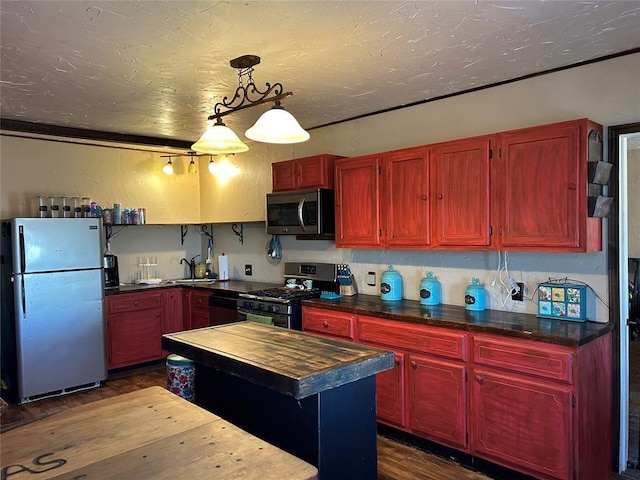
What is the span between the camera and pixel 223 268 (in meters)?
5.65

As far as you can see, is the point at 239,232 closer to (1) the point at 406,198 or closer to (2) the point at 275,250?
(2) the point at 275,250

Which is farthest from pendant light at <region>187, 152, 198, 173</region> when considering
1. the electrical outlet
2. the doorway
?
the doorway

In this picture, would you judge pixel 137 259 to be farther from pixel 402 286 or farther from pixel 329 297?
pixel 402 286

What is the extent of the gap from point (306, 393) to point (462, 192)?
1.90 meters

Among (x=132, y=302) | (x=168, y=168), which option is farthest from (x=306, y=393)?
(x=168, y=168)

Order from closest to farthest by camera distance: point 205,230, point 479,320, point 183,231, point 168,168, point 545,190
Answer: point 545,190
point 479,320
point 168,168
point 183,231
point 205,230

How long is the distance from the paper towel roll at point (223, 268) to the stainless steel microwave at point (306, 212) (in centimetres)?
149

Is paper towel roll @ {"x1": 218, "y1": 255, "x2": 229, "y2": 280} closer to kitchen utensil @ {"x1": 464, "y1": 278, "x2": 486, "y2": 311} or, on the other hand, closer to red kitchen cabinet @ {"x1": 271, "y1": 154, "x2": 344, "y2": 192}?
red kitchen cabinet @ {"x1": 271, "y1": 154, "x2": 344, "y2": 192}

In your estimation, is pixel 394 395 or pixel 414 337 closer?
pixel 414 337

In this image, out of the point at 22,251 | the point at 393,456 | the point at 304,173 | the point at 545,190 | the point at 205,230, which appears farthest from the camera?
the point at 205,230

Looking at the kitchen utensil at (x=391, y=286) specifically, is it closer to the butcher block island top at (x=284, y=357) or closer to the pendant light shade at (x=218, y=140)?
the butcher block island top at (x=284, y=357)

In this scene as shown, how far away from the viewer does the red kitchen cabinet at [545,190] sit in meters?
2.59

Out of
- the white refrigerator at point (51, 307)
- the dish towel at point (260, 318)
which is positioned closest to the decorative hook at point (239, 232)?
the dish towel at point (260, 318)

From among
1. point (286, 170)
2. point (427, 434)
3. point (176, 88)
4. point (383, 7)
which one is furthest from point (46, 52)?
point (427, 434)
